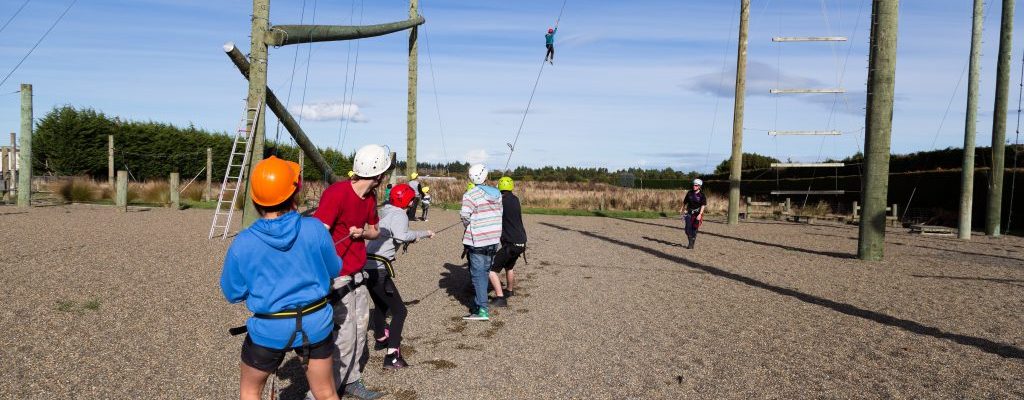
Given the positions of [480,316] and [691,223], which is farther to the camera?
[691,223]

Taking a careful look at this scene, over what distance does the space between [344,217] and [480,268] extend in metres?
3.14

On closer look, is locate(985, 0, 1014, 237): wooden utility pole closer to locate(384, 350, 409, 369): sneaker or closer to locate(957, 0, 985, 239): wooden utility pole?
locate(957, 0, 985, 239): wooden utility pole

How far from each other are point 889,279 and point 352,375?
31.7 ft

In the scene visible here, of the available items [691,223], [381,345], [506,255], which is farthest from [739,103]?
[381,345]

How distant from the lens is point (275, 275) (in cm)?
337

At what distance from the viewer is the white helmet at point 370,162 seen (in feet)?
15.5

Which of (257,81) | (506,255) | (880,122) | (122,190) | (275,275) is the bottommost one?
(506,255)

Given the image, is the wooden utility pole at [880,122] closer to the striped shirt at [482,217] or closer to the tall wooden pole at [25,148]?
the striped shirt at [482,217]

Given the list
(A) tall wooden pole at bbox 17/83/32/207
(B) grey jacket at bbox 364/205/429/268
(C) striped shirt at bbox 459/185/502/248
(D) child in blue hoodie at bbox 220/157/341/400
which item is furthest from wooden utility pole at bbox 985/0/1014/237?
(A) tall wooden pole at bbox 17/83/32/207

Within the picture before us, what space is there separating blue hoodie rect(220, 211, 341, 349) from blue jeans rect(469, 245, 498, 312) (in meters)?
4.29

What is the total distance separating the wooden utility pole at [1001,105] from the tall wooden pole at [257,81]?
18936mm

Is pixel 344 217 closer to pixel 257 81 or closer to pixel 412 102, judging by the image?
pixel 257 81

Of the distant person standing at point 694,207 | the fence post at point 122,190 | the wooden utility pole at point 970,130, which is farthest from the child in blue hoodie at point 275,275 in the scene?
the wooden utility pole at point 970,130

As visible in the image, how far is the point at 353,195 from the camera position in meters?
4.78
